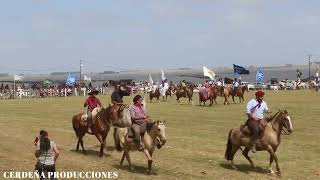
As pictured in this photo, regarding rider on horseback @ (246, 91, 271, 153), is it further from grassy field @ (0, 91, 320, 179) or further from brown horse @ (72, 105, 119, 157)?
brown horse @ (72, 105, 119, 157)

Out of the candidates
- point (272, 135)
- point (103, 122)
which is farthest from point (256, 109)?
point (103, 122)

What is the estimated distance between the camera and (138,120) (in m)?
16.3

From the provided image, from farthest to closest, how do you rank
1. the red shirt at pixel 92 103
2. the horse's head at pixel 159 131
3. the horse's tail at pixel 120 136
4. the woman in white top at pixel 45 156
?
the red shirt at pixel 92 103 → the horse's tail at pixel 120 136 → the horse's head at pixel 159 131 → the woman in white top at pixel 45 156

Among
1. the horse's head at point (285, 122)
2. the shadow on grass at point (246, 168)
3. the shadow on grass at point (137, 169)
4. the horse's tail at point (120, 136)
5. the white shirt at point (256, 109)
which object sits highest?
the white shirt at point (256, 109)

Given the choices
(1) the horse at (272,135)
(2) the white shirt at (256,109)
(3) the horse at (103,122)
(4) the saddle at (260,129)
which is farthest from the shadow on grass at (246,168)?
(3) the horse at (103,122)

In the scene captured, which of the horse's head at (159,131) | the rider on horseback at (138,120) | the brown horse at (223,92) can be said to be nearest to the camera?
the horse's head at (159,131)

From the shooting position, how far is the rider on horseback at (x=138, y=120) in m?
16.2

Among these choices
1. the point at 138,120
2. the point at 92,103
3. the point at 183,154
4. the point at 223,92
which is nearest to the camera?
the point at 138,120

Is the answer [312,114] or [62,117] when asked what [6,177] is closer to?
[62,117]

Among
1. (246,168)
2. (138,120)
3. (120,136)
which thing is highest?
(138,120)

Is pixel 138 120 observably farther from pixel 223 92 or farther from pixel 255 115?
pixel 223 92

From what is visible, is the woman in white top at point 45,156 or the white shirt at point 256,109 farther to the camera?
the white shirt at point 256,109

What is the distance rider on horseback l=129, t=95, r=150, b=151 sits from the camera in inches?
637

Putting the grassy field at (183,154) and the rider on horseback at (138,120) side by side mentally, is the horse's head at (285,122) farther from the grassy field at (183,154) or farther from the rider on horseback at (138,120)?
the rider on horseback at (138,120)
